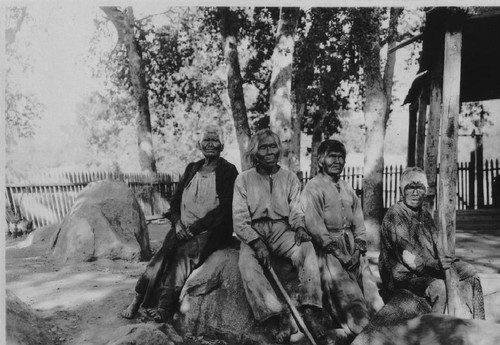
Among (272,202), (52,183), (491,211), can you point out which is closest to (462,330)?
(272,202)

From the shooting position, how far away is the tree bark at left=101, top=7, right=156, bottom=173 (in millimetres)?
16094

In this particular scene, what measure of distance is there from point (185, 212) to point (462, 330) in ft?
9.73

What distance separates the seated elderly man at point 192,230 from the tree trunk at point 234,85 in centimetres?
614

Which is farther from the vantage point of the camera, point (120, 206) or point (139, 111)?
point (139, 111)

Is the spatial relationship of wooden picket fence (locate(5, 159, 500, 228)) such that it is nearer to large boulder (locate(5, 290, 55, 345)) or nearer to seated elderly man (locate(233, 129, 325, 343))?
large boulder (locate(5, 290, 55, 345))

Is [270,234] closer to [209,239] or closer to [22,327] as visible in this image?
[209,239]

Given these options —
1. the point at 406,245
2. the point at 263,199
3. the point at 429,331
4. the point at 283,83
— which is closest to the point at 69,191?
the point at 283,83

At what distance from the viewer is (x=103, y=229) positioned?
7758mm

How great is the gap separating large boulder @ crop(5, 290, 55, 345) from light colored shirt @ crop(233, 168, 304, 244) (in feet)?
6.28

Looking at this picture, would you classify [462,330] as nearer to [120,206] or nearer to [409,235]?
[409,235]

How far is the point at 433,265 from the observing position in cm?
433

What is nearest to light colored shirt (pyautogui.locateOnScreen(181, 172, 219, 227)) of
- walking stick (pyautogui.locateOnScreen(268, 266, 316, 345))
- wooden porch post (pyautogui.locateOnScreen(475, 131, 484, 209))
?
walking stick (pyautogui.locateOnScreen(268, 266, 316, 345))

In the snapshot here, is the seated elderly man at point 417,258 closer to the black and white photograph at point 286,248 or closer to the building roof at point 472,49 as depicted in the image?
the black and white photograph at point 286,248

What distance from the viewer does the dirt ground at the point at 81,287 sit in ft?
15.8
